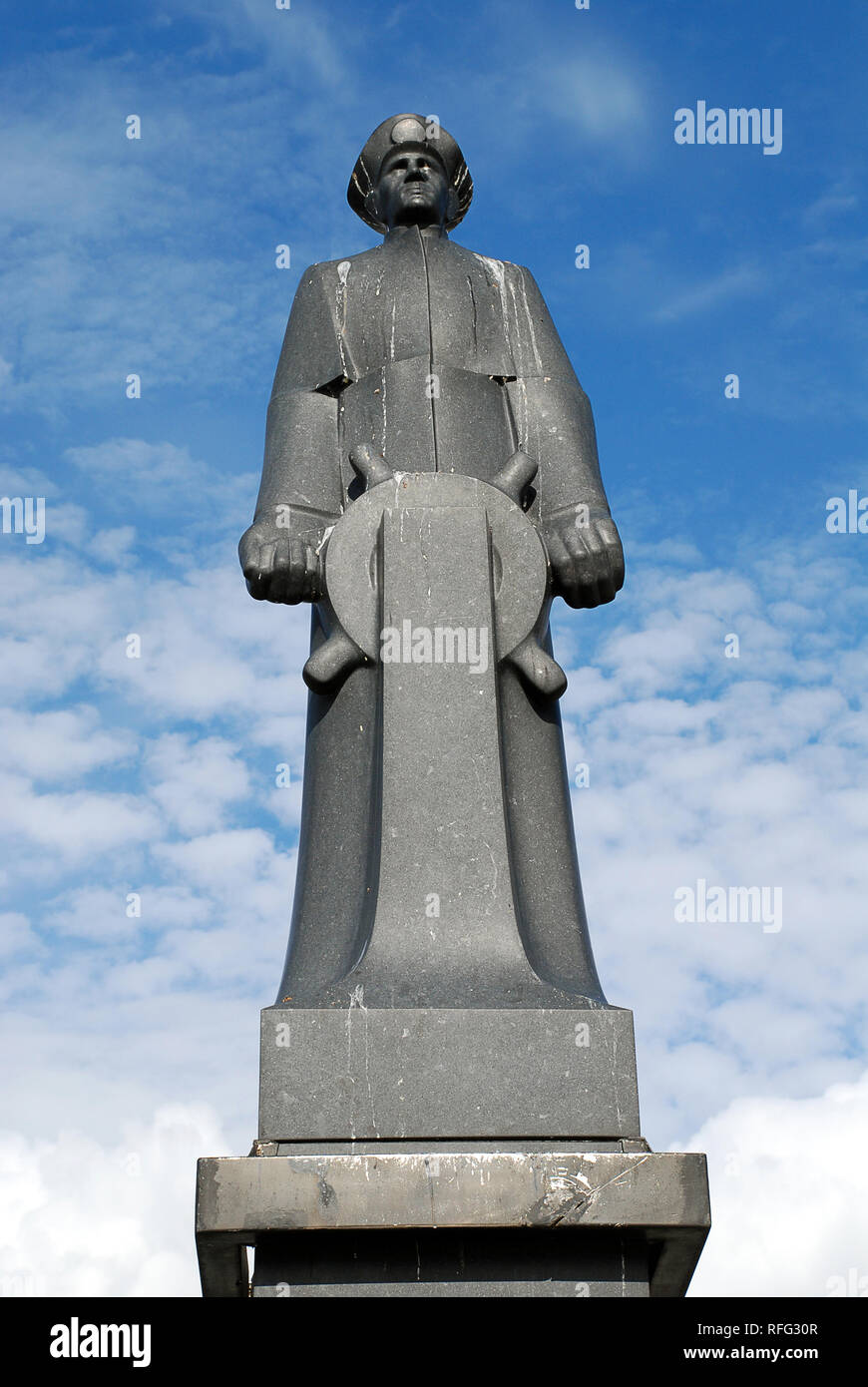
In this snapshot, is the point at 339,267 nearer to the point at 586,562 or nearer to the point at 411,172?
the point at 411,172

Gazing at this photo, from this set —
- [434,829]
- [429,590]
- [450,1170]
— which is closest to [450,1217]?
[450,1170]

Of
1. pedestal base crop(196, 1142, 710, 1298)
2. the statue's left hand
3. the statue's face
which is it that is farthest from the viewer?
the statue's face

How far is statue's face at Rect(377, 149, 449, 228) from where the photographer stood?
24.9 feet

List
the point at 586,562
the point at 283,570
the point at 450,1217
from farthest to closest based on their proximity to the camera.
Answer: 1. the point at 586,562
2. the point at 283,570
3. the point at 450,1217

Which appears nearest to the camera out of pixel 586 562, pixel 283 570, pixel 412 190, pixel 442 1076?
pixel 442 1076

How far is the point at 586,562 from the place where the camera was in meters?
6.44

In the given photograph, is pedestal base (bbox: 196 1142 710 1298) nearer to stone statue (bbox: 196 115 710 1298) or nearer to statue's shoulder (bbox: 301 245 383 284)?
stone statue (bbox: 196 115 710 1298)

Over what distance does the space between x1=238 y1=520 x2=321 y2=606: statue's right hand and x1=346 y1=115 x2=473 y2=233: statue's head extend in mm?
2294

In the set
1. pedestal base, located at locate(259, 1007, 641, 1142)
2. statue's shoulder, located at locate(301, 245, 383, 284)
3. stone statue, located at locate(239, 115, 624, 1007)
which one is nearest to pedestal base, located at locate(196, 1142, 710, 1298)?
pedestal base, located at locate(259, 1007, 641, 1142)

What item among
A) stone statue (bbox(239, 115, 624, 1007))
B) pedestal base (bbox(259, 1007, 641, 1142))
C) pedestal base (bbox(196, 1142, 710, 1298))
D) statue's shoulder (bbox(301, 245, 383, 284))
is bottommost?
pedestal base (bbox(196, 1142, 710, 1298))

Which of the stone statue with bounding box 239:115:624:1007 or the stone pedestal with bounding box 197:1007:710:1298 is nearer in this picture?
the stone pedestal with bounding box 197:1007:710:1298

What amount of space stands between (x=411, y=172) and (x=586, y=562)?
105 inches

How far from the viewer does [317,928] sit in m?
6.02
